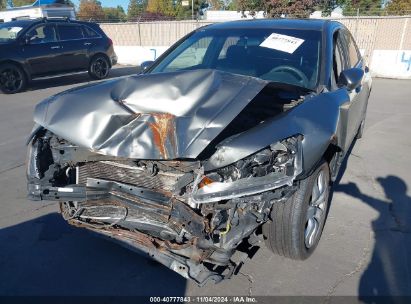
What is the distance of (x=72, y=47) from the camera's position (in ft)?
38.3

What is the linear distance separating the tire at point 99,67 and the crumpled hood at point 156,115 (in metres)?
10.5

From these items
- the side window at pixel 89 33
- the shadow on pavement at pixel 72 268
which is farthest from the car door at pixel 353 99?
the side window at pixel 89 33

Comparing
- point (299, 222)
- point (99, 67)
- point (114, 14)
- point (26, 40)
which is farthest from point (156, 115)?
point (114, 14)

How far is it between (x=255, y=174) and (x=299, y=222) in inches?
24.3

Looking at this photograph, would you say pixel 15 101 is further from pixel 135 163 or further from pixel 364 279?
pixel 364 279

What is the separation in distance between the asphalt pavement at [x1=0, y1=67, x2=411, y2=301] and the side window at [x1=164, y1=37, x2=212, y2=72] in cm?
200

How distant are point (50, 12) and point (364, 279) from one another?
21.7 meters

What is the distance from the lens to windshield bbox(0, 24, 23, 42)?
10.7 metres

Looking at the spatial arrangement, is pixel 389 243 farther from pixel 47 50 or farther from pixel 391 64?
pixel 391 64

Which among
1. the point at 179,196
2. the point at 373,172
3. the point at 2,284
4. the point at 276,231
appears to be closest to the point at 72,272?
the point at 2,284

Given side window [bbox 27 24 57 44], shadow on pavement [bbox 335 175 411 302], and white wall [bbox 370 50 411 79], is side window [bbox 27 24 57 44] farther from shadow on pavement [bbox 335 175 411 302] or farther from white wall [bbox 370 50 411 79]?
white wall [bbox 370 50 411 79]

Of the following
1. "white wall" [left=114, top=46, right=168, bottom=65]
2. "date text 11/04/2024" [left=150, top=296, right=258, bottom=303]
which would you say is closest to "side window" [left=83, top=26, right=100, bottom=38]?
"white wall" [left=114, top=46, right=168, bottom=65]

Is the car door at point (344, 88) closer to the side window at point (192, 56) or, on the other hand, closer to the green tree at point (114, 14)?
the side window at point (192, 56)

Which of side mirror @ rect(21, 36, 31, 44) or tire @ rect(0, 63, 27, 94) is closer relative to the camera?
tire @ rect(0, 63, 27, 94)
